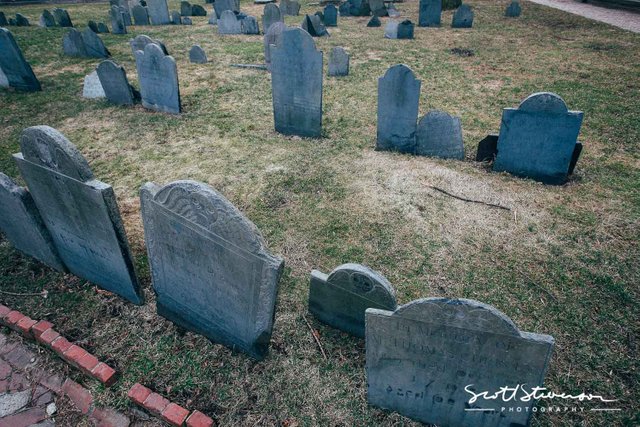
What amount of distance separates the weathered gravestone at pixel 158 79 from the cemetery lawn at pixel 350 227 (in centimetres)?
32

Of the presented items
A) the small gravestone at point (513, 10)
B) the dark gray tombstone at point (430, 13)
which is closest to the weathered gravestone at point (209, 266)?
the dark gray tombstone at point (430, 13)

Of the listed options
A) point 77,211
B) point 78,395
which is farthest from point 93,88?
point 78,395

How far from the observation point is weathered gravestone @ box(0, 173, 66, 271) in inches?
153

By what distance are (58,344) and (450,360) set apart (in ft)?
11.0

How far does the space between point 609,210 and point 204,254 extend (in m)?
5.12

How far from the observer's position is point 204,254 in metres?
3.12

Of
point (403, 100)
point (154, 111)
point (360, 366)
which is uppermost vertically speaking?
point (403, 100)

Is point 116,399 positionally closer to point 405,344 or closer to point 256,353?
point 256,353

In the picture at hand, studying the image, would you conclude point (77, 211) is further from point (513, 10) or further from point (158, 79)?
point (513, 10)

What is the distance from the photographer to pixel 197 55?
452 inches

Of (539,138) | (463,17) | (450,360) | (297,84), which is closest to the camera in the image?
(450,360)

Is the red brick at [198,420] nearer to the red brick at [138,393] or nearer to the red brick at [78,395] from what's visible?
the red brick at [138,393]

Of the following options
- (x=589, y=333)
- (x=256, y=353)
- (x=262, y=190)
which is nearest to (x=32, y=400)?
(x=256, y=353)

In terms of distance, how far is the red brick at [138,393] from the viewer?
3.03 metres
